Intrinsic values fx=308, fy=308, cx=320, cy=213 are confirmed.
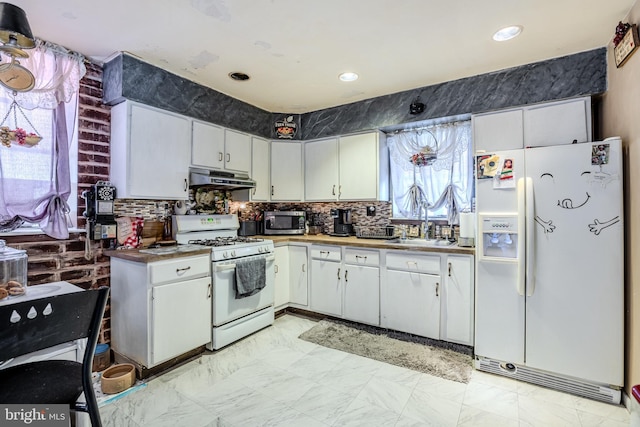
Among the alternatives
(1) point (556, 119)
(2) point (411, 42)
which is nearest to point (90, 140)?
(2) point (411, 42)

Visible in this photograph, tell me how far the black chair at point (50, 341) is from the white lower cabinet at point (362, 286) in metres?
2.36

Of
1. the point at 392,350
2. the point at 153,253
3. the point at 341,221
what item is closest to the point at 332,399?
the point at 392,350

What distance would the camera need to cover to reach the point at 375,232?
3703mm

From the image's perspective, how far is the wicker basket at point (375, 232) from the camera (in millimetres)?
3461

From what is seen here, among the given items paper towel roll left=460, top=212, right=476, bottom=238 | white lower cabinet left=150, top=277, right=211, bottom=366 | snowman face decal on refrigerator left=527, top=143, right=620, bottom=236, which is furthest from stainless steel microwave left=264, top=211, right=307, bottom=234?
snowman face decal on refrigerator left=527, top=143, right=620, bottom=236

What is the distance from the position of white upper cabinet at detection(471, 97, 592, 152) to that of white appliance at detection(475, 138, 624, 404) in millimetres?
444

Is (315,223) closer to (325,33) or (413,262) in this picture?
(413,262)

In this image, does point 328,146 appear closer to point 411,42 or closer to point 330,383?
point 411,42

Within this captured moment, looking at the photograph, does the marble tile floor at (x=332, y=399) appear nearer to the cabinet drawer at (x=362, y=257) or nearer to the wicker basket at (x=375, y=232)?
the cabinet drawer at (x=362, y=257)

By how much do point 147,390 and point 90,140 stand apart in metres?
2.00

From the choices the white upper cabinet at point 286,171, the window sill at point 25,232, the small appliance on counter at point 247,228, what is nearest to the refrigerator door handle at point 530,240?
the white upper cabinet at point 286,171

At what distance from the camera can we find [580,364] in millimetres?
2102

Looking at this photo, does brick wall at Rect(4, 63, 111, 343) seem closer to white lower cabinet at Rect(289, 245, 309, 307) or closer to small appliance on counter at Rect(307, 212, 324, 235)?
white lower cabinet at Rect(289, 245, 309, 307)

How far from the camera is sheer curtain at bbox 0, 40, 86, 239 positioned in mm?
2143
